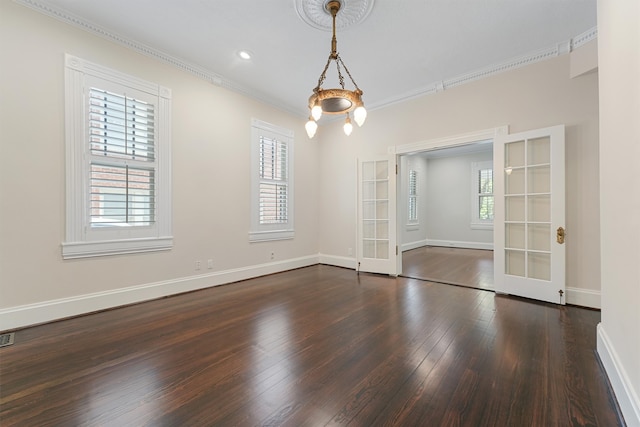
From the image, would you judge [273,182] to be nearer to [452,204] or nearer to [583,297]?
[583,297]

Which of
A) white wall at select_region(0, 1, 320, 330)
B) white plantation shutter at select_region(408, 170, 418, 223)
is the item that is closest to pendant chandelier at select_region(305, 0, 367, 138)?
white wall at select_region(0, 1, 320, 330)

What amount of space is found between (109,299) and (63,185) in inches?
52.4

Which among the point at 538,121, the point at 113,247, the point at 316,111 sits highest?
the point at 538,121

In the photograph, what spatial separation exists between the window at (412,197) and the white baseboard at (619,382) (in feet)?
20.5

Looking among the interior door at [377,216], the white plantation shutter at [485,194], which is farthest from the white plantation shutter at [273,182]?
the white plantation shutter at [485,194]

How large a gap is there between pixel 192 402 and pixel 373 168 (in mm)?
4316

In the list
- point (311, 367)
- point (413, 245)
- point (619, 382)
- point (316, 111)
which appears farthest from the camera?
point (413, 245)

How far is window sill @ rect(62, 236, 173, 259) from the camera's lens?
2.81 m

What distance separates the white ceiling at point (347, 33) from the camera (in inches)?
106

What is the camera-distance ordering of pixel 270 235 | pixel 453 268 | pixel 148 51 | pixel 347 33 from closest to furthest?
pixel 347 33 < pixel 148 51 < pixel 270 235 < pixel 453 268

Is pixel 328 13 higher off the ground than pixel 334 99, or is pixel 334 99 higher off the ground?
pixel 328 13

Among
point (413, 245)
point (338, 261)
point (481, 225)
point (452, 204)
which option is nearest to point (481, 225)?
point (481, 225)

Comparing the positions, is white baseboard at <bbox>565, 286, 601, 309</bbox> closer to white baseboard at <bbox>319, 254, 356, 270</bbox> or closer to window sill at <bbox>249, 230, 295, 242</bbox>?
white baseboard at <bbox>319, 254, 356, 270</bbox>

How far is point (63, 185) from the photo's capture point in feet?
9.09
